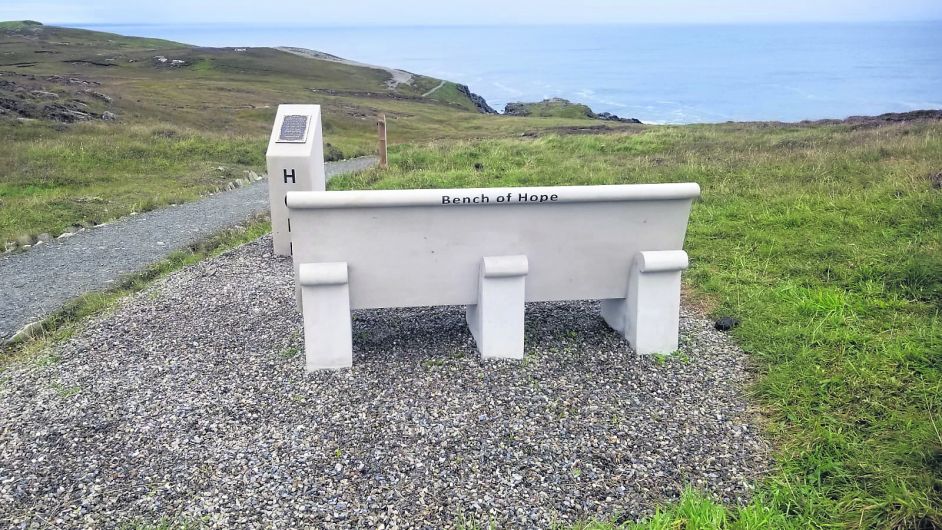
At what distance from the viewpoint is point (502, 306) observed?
16.8 ft

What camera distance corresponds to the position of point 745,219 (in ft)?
30.3

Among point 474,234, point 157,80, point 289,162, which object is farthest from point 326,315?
point 157,80

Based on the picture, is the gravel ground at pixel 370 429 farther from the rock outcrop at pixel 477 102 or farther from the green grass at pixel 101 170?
the rock outcrop at pixel 477 102

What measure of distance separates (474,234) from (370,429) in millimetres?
1599

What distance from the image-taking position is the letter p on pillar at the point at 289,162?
8461 mm

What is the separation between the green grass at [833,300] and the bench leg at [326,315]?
2.63 m

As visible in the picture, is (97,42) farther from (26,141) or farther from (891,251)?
(891,251)

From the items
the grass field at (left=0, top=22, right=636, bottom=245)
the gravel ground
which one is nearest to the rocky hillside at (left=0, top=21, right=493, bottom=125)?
the grass field at (left=0, top=22, right=636, bottom=245)

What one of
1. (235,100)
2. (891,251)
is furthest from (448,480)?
(235,100)

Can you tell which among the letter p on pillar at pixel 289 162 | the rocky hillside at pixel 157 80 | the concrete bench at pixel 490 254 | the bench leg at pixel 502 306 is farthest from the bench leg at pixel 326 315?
the rocky hillside at pixel 157 80

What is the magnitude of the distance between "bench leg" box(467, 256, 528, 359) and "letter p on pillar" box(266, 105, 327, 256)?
4.13 metres

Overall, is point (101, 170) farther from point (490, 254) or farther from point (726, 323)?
point (726, 323)

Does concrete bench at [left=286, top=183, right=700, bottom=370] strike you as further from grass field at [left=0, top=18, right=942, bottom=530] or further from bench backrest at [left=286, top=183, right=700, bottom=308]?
grass field at [left=0, top=18, right=942, bottom=530]

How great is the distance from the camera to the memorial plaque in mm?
8656
